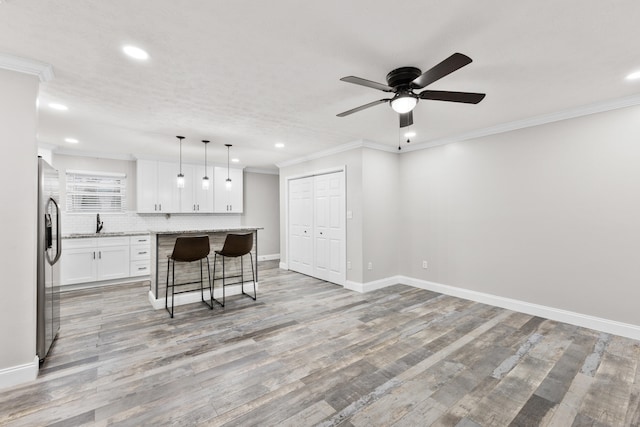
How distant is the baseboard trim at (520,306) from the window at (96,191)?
5067mm

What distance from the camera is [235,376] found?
236 cm

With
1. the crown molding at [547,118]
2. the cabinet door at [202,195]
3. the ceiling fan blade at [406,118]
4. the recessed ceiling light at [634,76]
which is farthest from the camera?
the cabinet door at [202,195]

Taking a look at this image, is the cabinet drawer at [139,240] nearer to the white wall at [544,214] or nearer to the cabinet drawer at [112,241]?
Result: the cabinet drawer at [112,241]

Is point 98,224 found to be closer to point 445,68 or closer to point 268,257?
point 268,257

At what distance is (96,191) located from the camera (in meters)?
5.69

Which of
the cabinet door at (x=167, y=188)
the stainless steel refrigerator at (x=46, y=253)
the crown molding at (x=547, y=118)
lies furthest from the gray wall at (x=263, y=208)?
the stainless steel refrigerator at (x=46, y=253)

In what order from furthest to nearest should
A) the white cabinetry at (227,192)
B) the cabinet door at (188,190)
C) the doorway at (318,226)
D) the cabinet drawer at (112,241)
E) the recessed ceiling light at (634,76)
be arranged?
the white cabinetry at (227,192)
the cabinet door at (188,190)
the doorway at (318,226)
the cabinet drawer at (112,241)
the recessed ceiling light at (634,76)

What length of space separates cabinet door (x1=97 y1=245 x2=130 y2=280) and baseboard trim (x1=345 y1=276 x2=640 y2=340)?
166 inches

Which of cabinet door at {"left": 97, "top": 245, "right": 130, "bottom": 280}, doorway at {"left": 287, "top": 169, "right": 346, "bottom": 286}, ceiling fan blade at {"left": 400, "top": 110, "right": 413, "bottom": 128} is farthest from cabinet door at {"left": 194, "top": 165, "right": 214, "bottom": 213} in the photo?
ceiling fan blade at {"left": 400, "top": 110, "right": 413, "bottom": 128}

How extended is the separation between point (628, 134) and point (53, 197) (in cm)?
613

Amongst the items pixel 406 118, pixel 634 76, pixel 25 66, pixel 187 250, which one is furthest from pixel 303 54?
pixel 634 76

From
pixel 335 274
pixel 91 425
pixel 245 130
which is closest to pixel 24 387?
pixel 91 425

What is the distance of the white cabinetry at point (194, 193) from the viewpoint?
6.38m

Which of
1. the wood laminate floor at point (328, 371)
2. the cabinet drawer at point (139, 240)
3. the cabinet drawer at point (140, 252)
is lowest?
the wood laminate floor at point (328, 371)
